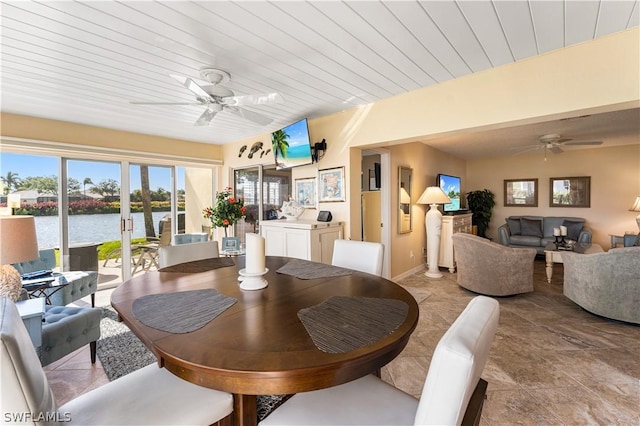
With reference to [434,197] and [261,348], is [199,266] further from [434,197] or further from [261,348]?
[434,197]

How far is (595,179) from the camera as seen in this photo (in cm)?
567

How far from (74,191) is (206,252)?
291 cm

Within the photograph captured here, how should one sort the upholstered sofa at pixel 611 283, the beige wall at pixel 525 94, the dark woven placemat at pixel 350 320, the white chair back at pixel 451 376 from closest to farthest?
the white chair back at pixel 451 376 < the dark woven placemat at pixel 350 320 < the beige wall at pixel 525 94 < the upholstered sofa at pixel 611 283

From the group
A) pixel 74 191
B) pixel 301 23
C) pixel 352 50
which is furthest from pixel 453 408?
pixel 74 191

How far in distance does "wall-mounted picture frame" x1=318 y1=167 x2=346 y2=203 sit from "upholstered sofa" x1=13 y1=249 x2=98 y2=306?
9.37ft

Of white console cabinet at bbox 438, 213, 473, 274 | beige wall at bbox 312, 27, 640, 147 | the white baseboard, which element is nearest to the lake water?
beige wall at bbox 312, 27, 640, 147

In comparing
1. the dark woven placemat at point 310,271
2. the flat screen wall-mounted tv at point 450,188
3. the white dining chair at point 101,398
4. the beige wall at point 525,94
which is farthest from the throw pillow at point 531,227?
the white dining chair at point 101,398

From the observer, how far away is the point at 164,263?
2.27m

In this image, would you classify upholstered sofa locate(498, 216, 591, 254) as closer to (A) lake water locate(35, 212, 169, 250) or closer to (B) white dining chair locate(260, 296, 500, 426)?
(B) white dining chair locate(260, 296, 500, 426)

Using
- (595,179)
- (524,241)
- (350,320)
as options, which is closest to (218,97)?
(350,320)

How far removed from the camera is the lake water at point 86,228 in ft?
12.3

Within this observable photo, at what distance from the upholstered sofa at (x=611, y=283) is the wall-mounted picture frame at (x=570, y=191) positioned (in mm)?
3848

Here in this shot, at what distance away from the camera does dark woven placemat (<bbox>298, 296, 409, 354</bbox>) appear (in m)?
0.97

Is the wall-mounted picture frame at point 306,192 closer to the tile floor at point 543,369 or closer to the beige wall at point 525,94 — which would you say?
the beige wall at point 525,94
